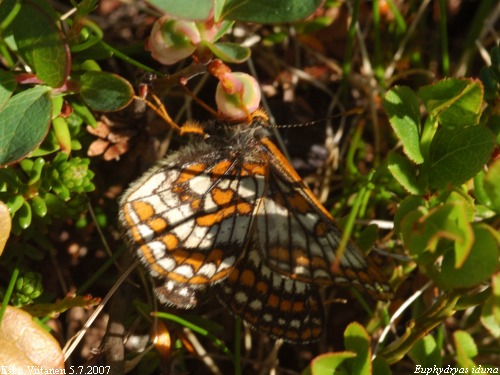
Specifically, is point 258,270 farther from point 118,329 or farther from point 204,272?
point 118,329

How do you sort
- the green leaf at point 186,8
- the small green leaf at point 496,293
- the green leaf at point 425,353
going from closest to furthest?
1. the green leaf at point 186,8
2. the small green leaf at point 496,293
3. the green leaf at point 425,353

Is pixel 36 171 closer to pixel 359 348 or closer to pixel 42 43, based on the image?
pixel 42 43

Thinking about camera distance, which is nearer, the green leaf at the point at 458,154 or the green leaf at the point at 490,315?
the green leaf at the point at 490,315

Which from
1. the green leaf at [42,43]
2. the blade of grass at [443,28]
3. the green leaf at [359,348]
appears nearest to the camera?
the green leaf at [42,43]

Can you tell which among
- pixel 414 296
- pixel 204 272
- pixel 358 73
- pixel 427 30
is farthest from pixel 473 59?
pixel 204 272

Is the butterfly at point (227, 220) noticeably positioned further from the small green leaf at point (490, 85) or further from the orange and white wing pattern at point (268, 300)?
the small green leaf at point (490, 85)

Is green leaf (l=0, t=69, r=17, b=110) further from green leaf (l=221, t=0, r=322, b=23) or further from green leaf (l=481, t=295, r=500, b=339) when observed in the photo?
green leaf (l=481, t=295, r=500, b=339)

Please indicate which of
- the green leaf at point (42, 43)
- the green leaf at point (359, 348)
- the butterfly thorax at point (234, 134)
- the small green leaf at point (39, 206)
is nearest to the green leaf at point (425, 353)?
the green leaf at point (359, 348)
